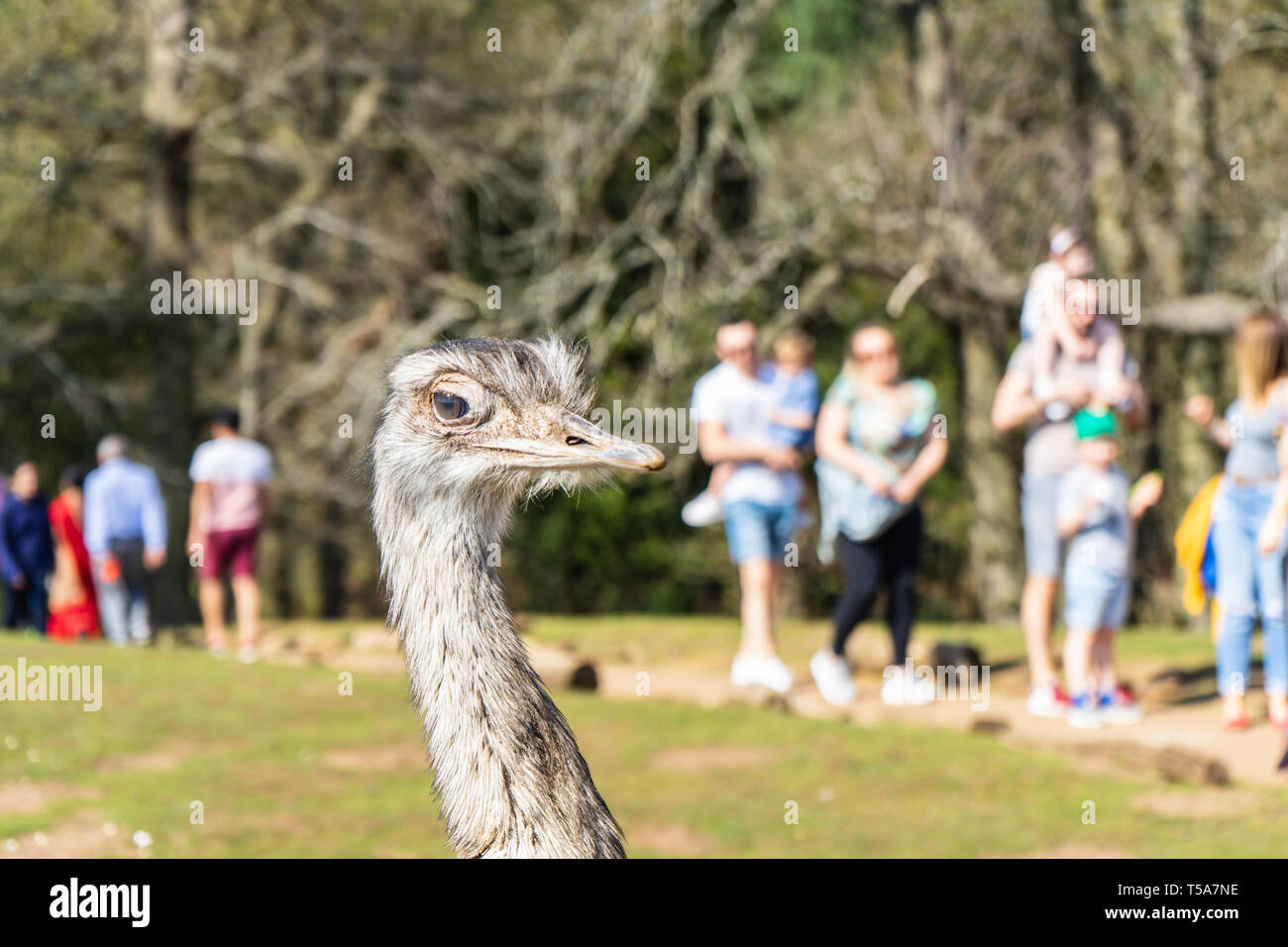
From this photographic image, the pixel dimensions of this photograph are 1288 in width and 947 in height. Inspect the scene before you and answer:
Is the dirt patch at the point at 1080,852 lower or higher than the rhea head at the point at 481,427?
lower

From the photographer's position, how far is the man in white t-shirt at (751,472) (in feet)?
30.0

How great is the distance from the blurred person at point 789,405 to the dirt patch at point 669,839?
8.35 feet

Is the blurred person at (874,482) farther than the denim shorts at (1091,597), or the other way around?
the blurred person at (874,482)

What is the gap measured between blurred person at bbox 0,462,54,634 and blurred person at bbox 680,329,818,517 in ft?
26.0

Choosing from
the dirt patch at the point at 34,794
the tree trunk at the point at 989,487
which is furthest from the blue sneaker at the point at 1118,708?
the tree trunk at the point at 989,487

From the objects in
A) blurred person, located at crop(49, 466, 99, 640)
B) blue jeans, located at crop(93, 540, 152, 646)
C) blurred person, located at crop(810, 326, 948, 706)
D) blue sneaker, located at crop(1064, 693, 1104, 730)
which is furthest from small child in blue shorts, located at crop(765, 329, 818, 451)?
blurred person, located at crop(49, 466, 99, 640)

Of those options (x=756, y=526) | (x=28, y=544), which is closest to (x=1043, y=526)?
(x=756, y=526)

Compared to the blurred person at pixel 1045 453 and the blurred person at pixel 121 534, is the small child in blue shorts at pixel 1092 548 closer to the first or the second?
the blurred person at pixel 1045 453

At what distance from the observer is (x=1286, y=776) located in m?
6.93

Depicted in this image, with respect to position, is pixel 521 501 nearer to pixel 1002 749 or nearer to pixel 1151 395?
pixel 1002 749

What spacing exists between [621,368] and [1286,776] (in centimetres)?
1291

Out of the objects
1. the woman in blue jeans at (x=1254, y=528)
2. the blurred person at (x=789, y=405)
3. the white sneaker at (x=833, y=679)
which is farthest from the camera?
the blurred person at (x=789, y=405)

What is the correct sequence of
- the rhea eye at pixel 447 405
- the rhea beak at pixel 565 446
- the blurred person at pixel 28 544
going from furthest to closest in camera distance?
1. the blurred person at pixel 28 544
2. the rhea eye at pixel 447 405
3. the rhea beak at pixel 565 446

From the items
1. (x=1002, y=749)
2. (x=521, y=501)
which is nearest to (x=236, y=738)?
(x=1002, y=749)
